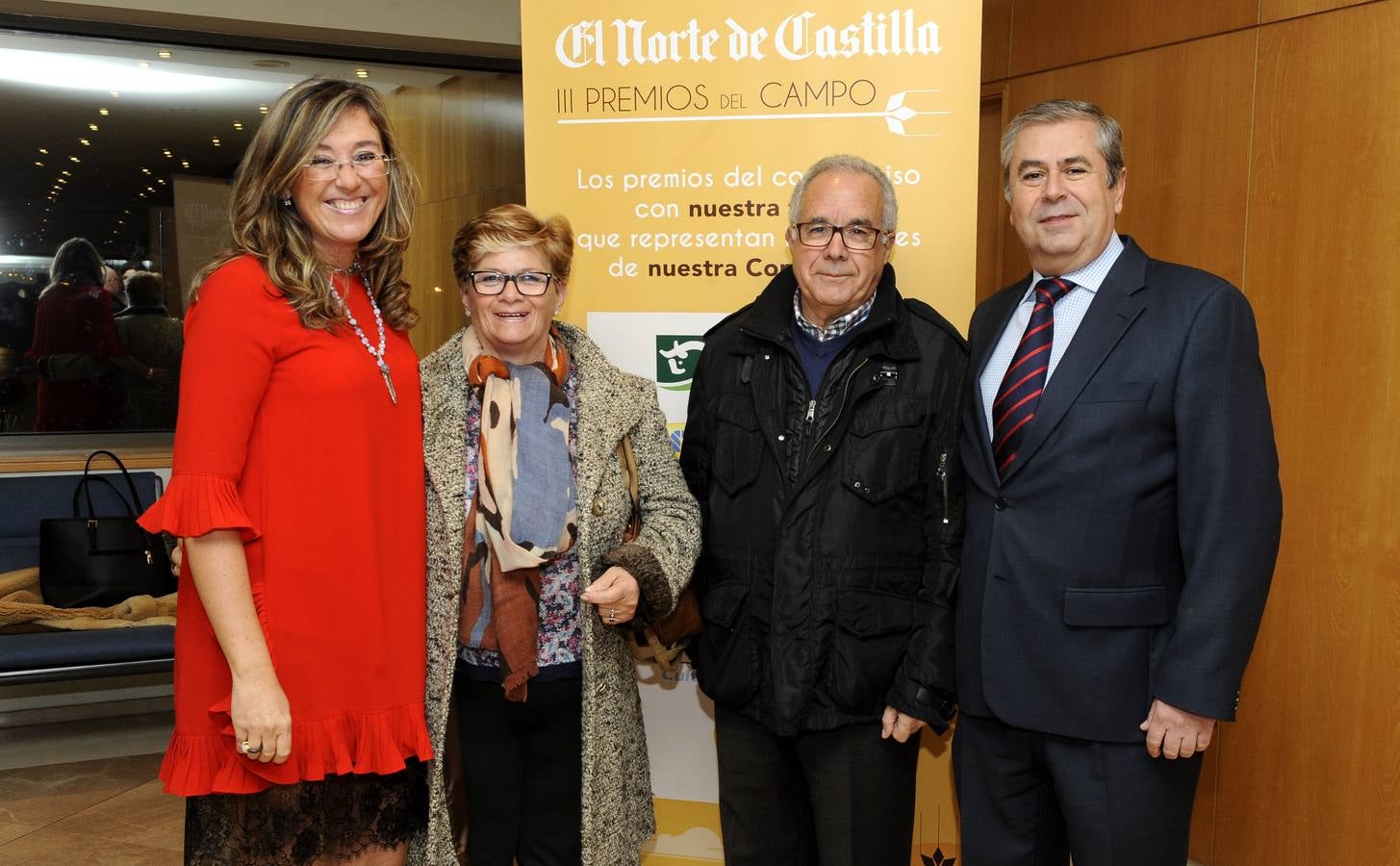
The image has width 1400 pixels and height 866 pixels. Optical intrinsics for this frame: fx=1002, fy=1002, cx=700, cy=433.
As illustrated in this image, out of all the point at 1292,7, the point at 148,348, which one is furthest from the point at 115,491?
the point at 1292,7

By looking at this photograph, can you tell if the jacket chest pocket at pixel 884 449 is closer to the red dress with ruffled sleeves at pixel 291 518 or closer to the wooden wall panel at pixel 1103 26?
the red dress with ruffled sleeves at pixel 291 518

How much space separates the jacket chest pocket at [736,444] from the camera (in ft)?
6.78

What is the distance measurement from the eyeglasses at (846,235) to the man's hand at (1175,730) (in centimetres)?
100

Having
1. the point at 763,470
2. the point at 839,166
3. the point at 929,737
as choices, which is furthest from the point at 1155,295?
the point at 929,737

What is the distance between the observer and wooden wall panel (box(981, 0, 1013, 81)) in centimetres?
421

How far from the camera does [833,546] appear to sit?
6.38ft

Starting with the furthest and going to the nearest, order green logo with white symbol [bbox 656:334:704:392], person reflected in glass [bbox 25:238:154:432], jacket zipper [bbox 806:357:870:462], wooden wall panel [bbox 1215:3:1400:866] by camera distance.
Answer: person reflected in glass [bbox 25:238:154:432], wooden wall panel [bbox 1215:3:1400:866], green logo with white symbol [bbox 656:334:704:392], jacket zipper [bbox 806:357:870:462]

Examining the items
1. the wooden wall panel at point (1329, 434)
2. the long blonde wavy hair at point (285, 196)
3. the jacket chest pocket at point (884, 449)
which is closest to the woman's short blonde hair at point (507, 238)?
the long blonde wavy hair at point (285, 196)

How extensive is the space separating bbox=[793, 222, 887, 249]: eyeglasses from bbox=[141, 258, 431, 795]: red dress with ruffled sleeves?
879 mm

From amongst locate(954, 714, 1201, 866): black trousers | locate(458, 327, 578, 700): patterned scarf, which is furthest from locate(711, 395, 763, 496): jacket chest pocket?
locate(954, 714, 1201, 866): black trousers

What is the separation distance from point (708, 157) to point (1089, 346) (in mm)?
1216

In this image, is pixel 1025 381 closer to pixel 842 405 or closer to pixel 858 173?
pixel 842 405

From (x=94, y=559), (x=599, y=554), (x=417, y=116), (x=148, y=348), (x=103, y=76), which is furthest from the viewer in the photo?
(x=417, y=116)

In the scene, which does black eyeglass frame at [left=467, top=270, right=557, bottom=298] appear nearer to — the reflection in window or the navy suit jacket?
the navy suit jacket
